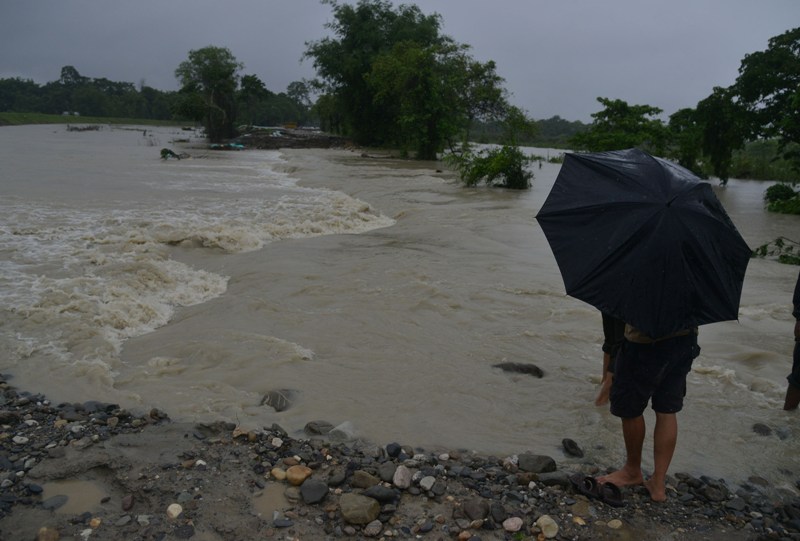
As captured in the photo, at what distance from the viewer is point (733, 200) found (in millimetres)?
21078

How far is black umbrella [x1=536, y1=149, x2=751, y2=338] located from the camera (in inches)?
107

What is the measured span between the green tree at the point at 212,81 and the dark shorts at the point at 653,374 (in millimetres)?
55290

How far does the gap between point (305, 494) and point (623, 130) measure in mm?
22950

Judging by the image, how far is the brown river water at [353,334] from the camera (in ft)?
13.5

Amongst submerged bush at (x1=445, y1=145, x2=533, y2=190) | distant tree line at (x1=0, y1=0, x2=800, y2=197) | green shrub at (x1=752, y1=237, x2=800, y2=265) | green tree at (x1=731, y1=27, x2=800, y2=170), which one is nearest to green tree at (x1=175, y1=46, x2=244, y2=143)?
distant tree line at (x1=0, y1=0, x2=800, y2=197)

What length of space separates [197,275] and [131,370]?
10.6ft

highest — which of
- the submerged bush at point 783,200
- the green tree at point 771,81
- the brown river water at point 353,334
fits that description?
the green tree at point 771,81

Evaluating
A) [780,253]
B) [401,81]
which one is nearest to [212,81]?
[401,81]

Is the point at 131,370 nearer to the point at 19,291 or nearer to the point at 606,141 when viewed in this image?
the point at 19,291

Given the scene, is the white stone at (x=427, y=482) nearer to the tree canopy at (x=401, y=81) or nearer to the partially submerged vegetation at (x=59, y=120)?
the tree canopy at (x=401, y=81)

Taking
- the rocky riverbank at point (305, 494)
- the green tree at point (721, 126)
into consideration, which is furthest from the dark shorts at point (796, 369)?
the green tree at point (721, 126)

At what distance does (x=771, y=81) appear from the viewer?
21.5 meters

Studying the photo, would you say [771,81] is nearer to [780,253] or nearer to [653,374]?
[780,253]

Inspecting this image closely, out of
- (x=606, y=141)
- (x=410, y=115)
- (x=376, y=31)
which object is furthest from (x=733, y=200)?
(x=376, y=31)
